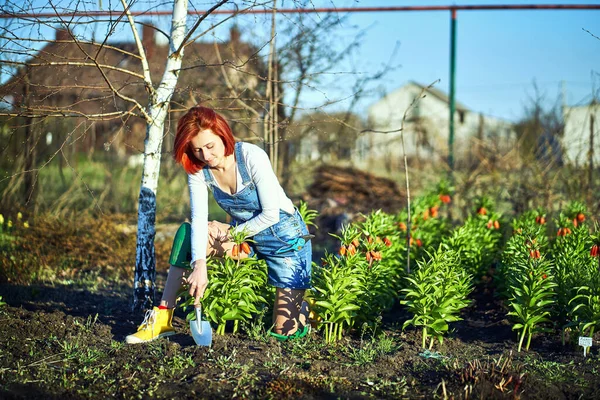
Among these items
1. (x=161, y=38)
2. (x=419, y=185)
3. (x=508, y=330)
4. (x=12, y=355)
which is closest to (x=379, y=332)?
(x=508, y=330)

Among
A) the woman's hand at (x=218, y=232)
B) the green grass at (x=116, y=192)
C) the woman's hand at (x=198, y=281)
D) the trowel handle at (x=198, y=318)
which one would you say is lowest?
the trowel handle at (x=198, y=318)

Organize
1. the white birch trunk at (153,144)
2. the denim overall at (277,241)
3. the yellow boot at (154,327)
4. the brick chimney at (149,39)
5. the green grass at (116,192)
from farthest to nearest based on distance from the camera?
the green grass at (116,192) < the brick chimney at (149,39) < the white birch trunk at (153,144) < the denim overall at (277,241) < the yellow boot at (154,327)

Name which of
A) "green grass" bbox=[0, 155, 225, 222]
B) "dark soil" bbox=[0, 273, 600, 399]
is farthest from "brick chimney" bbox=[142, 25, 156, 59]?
"dark soil" bbox=[0, 273, 600, 399]

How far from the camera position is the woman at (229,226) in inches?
131

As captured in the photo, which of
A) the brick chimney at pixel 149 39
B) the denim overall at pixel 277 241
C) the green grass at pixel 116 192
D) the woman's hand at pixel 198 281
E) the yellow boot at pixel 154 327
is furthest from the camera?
the green grass at pixel 116 192

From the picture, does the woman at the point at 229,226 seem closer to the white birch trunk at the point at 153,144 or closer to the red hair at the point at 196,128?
the red hair at the point at 196,128

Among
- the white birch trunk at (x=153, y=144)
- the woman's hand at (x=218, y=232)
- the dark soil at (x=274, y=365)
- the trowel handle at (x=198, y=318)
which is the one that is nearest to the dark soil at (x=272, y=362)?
the dark soil at (x=274, y=365)

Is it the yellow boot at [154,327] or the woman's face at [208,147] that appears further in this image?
the yellow boot at [154,327]

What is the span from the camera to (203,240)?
3.39 m

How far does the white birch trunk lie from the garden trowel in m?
0.97

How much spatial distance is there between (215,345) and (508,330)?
187cm

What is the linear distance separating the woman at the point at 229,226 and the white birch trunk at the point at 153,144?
0.59 meters

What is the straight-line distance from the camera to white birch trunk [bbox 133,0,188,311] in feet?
13.0

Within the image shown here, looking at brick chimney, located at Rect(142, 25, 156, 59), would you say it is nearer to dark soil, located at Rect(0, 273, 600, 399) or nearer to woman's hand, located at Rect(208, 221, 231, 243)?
dark soil, located at Rect(0, 273, 600, 399)
